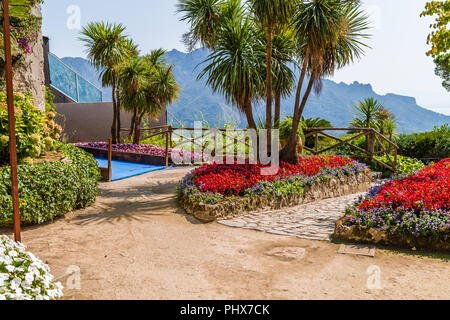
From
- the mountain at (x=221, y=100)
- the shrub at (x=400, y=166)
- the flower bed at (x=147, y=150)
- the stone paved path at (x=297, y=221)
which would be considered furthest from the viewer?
the mountain at (x=221, y=100)

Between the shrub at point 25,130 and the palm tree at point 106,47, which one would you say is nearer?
the shrub at point 25,130

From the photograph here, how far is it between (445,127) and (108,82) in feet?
46.6

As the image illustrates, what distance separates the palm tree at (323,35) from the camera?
8.17 meters

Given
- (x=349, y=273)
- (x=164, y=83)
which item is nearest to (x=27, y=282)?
(x=349, y=273)

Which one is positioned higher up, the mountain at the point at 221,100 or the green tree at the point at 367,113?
the mountain at the point at 221,100

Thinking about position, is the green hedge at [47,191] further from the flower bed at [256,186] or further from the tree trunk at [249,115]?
the tree trunk at [249,115]

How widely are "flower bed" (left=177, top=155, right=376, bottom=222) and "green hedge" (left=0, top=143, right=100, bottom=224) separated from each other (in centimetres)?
186

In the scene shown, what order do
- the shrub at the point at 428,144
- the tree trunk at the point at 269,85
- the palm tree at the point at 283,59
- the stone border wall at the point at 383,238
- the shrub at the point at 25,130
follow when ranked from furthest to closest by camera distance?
the shrub at the point at 428,144 → the palm tree at the point at 283,59 → the tree trunk at the point at 269,85 → the shrub at the point at 25,130 → the stone border wall at the point at 383,238

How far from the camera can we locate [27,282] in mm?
2613

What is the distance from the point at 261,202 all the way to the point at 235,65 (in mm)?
3621

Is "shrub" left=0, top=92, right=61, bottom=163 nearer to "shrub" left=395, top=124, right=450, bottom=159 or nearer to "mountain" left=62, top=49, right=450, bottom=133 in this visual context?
"shrub" left=395, top=124, right=450, bottom=159

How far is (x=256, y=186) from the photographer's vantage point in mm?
6801

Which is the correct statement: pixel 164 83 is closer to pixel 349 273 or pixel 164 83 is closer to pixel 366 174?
pixel 366 174

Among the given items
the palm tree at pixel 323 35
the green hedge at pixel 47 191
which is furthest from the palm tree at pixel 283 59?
the green hedge at pixel 47 191
